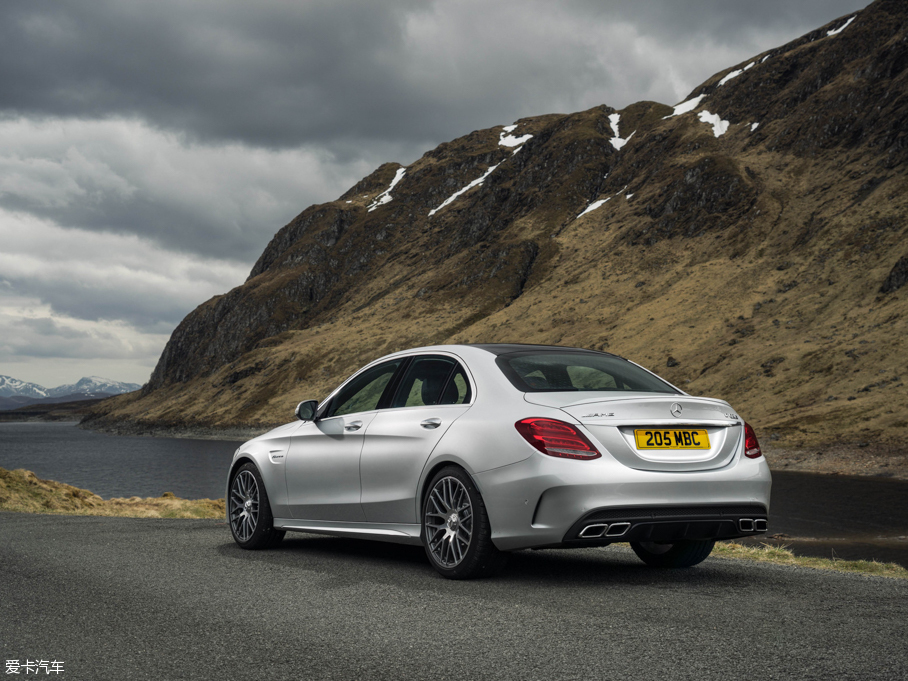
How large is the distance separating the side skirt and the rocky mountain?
130ft

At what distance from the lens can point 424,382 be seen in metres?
6.86

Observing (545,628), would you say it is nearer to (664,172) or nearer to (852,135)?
(852,135)

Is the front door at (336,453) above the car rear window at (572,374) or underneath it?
underneath

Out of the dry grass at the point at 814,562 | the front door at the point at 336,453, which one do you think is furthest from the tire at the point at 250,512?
the dry grass at the point at 814,562

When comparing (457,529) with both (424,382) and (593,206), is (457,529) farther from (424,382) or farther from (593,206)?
Answer: (593,206)

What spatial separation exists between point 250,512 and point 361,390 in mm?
1773

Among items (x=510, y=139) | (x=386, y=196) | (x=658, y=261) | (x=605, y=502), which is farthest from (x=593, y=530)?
(x=510, y=139)

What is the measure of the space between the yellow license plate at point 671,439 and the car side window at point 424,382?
1.77 metres

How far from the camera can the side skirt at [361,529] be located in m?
6.31

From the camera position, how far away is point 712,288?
246ft

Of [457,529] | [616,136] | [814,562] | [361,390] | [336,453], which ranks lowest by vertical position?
[814,562]

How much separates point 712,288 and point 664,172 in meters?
31.8

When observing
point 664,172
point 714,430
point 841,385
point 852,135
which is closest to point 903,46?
point 852,135

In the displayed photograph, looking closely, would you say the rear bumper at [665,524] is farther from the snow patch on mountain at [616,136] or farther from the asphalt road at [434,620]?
the snow patch on mountain at [616,136]
